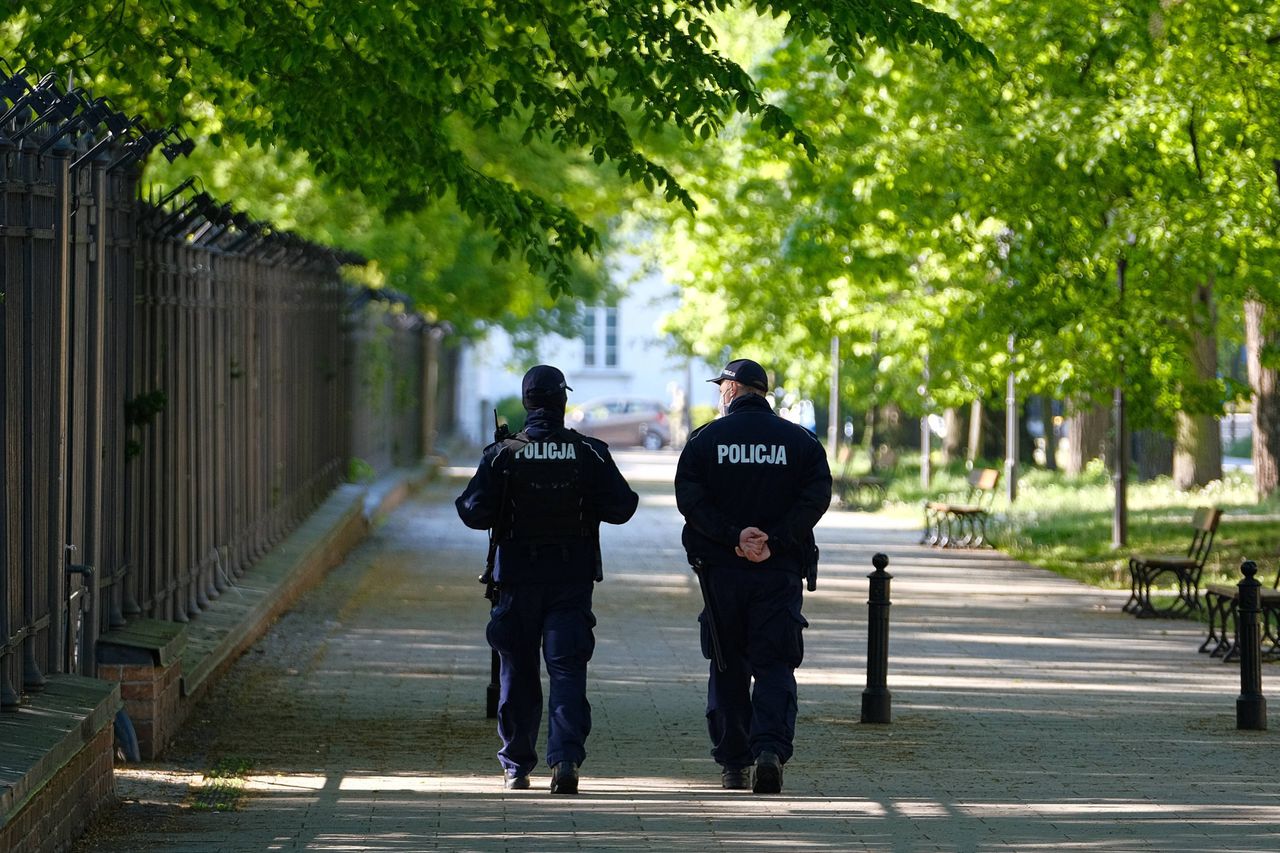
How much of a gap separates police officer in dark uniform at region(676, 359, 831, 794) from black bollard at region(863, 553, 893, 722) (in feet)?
6.98

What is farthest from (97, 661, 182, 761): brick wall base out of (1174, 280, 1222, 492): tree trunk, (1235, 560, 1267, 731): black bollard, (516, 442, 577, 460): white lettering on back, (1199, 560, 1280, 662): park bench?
(1174, 280, 1222, 492): tree trunk

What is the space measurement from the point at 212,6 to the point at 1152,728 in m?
6.80

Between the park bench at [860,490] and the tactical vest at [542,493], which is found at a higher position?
the tactical vest at [542,493]

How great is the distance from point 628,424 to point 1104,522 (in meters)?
35.6

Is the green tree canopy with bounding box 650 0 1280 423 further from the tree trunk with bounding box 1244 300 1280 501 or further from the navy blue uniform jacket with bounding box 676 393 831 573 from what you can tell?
the navy blue uniform jacket with bounding box 676 393 831 573

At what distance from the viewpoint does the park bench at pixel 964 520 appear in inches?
968

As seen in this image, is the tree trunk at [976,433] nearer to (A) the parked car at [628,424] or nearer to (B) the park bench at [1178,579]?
(B) the park bench at [1178,579]

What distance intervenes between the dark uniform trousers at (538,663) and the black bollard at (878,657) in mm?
2655

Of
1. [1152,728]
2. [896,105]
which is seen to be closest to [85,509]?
[1152,728]

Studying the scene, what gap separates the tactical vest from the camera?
8.73 meters

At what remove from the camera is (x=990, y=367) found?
22578 millimetres

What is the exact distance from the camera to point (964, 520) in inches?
1077

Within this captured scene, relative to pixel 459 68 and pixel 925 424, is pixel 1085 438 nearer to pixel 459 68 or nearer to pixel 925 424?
pixel 925 424

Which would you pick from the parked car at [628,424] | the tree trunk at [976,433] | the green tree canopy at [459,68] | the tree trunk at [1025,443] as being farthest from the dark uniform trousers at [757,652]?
the parked car at [628,424]
